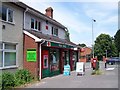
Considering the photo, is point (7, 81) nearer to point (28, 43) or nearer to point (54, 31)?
point (28, 43)

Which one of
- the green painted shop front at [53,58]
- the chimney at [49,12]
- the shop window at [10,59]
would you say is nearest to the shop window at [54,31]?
the green painted shop front at [53,58]

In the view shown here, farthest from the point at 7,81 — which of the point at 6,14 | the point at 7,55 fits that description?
the point at 6,14

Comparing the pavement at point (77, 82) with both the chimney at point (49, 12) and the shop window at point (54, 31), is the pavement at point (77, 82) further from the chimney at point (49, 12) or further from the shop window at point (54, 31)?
the chimney at point (49, 12)

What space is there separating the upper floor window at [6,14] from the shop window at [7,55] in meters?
1.75

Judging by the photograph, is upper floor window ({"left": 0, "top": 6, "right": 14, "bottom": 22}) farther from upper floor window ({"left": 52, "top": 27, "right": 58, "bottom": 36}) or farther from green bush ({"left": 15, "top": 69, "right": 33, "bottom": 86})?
upper floor window ({"left": 52, "top": 27, "right": 58, "bottom": 36})

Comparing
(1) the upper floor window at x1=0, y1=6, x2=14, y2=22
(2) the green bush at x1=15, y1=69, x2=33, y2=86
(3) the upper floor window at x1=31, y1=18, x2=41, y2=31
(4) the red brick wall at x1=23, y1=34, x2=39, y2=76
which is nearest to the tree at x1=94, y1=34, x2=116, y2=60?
(3) the upper floor window at x1=31, y1=18, x2=41, y2=31

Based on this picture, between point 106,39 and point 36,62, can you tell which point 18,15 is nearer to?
point 36,62

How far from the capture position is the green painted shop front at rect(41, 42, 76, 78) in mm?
21667

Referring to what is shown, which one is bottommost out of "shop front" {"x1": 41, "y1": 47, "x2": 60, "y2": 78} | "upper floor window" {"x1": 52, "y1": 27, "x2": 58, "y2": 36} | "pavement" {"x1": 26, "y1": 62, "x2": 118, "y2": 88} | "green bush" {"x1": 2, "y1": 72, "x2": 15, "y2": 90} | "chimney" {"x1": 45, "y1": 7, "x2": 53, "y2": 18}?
"pavement" {"x1": 26, "y1": 62, "x2": 118, "y2": 88}

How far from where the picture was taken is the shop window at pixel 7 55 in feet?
55.3

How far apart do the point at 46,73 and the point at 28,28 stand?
413cm

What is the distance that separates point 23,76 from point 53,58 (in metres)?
7.54

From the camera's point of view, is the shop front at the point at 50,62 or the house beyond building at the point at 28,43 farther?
the shop front at the point at 50,62

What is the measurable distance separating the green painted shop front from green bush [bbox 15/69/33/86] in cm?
297
